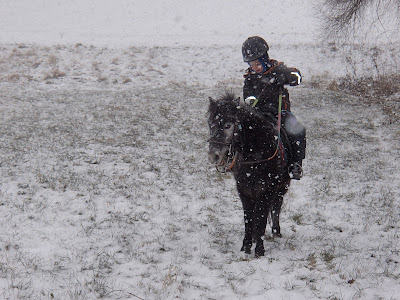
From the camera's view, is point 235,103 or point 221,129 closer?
point 221,129

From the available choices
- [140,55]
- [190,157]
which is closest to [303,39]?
[140,55]

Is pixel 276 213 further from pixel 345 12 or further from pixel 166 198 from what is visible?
pixel 345 12

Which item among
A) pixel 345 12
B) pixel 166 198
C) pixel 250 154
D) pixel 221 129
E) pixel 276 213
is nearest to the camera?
pixel 221 129

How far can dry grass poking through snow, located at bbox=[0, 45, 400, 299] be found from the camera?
3.87 metres

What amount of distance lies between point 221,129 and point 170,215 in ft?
8.92

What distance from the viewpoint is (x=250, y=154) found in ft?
13.7

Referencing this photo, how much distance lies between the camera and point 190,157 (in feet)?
28.5

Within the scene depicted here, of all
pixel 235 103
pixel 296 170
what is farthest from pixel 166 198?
pixel 235 103

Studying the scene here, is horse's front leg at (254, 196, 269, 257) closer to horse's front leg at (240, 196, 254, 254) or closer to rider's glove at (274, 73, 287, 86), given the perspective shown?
horse's front leg at (240, 196, 254, 254)

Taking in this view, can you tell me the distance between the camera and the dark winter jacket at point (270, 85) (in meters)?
4.62

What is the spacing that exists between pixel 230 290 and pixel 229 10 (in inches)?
1615

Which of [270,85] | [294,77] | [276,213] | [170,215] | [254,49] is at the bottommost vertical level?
[170,215]

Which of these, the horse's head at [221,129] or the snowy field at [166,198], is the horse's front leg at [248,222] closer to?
the snowy field at [166,198]

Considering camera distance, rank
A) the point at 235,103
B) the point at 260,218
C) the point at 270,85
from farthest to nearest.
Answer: the point at 270,85, the point at 260,218, the point at 235,103
